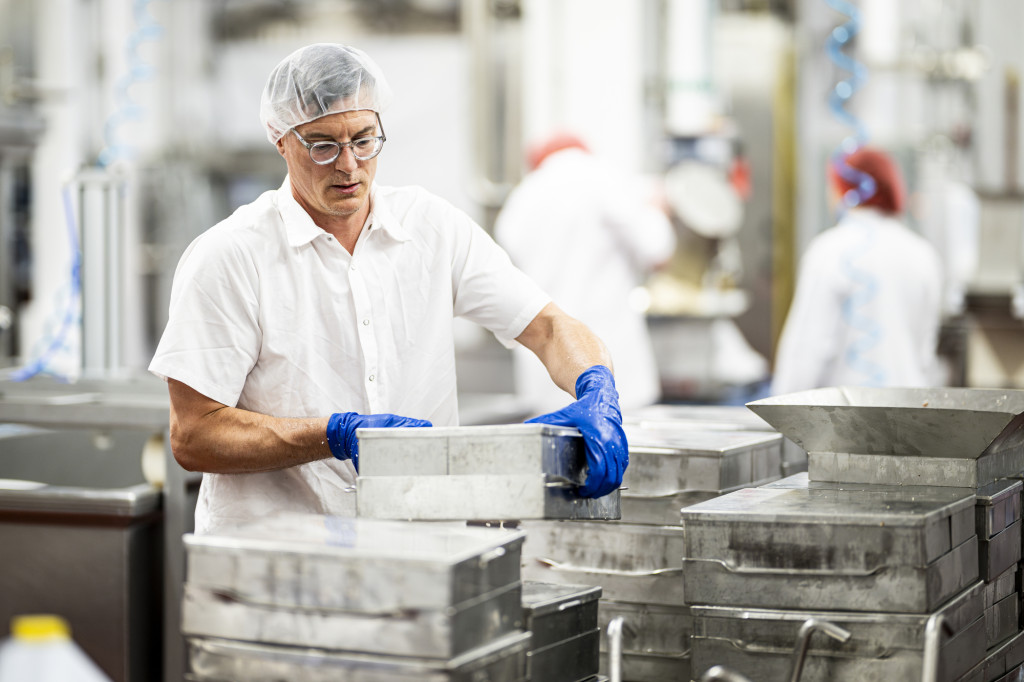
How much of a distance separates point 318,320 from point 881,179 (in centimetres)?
238

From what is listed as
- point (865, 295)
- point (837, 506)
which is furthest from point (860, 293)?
point (837, 506)

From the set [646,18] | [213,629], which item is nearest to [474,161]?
[646,18]

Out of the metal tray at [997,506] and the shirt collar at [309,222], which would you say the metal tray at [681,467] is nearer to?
the metal tray at [997,506]

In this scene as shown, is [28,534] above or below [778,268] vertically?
below

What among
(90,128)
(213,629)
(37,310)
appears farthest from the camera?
(90,128)

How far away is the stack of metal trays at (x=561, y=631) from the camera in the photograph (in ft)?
4.37

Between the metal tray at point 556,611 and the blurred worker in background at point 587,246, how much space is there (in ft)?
7.69

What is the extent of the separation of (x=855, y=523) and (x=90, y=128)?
5048 mm

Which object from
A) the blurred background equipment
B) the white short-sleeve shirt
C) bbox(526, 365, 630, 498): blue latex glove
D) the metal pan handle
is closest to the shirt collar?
the white short-sleeve shirt

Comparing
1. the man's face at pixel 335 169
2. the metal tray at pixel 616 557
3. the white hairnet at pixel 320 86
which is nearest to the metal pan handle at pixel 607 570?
the metal tray at pixel 616 557

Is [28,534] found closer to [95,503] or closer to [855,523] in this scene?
[95,503]

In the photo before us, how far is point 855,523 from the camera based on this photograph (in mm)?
1373

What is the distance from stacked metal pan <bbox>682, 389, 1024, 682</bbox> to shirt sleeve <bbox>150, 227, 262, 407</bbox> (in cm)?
63

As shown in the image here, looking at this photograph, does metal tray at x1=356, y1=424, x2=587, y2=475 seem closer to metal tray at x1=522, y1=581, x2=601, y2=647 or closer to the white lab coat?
metal tray at x1=522, y1=581, x2=601, y2=647
